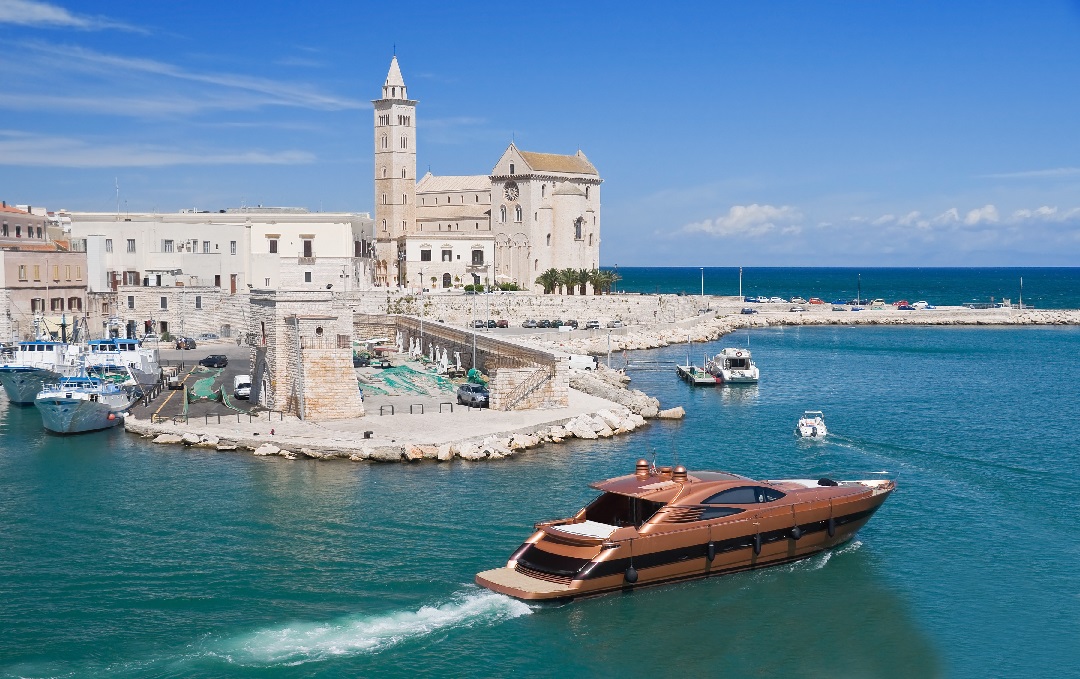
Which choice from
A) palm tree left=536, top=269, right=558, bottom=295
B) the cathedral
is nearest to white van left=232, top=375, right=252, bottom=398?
the cathedral

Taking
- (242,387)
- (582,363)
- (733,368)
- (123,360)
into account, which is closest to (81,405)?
(242,387)

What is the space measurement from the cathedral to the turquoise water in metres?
56.8

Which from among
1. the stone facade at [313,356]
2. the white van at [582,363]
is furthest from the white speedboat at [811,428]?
the white van at [582,363]

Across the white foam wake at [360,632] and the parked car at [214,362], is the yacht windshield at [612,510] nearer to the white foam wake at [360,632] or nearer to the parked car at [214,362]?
the white foam wake at [360,632]

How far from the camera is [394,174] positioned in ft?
318

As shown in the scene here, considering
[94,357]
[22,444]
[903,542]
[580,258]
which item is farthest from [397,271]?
[903,542]

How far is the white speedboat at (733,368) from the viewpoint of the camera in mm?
55750

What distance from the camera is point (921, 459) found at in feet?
115

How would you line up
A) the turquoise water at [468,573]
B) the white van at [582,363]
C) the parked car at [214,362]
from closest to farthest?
the turquoise water at [468,573] → the parked car at [214,362] → the white van at [582,363]

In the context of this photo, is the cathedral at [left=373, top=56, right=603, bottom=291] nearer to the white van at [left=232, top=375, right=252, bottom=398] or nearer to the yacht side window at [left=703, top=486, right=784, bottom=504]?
the white van at [left=232, top=375, right=252, bottom=398]

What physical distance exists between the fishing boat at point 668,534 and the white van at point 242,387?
24755 mm

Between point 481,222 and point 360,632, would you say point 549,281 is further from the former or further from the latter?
point 360,632

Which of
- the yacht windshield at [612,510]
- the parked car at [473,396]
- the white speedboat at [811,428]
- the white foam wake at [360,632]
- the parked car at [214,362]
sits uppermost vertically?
the parked car at [214,362]

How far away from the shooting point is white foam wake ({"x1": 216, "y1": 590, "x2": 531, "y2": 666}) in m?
18.7
